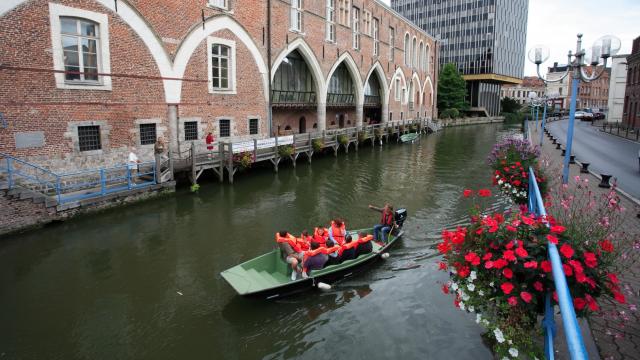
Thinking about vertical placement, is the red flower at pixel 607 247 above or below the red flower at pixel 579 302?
above

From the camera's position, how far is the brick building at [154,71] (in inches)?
520

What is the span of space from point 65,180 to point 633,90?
148 feet

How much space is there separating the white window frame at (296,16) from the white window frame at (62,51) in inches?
476

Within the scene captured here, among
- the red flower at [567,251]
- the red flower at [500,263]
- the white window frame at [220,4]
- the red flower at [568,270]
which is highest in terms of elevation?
the white window frame at [220,4]

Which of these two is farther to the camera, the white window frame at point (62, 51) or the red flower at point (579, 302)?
the white window frame at point (62, 51)

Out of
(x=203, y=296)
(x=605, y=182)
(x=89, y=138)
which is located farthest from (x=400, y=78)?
(x=203, y=296)

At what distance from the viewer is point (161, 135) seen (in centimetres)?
1766

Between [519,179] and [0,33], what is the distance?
1461cm

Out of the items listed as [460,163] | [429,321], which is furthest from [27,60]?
[460,163]

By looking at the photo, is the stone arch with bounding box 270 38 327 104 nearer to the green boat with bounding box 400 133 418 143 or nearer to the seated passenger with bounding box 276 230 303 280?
the green boat with bounding box 400 133 418 143

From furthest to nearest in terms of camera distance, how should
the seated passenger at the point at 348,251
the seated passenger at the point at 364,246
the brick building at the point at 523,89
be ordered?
the brick building at the point at 523,89 → the seated passenger at the point at 364,246 → the seated passenger at the point at 348,251

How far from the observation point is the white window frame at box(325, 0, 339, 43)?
1135 inches

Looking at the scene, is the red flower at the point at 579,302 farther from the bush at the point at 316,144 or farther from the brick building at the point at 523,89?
the brick building at the point at 523,89

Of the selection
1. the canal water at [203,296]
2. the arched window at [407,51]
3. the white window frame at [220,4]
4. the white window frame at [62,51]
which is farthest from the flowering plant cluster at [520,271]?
the arched window at [407,51]
